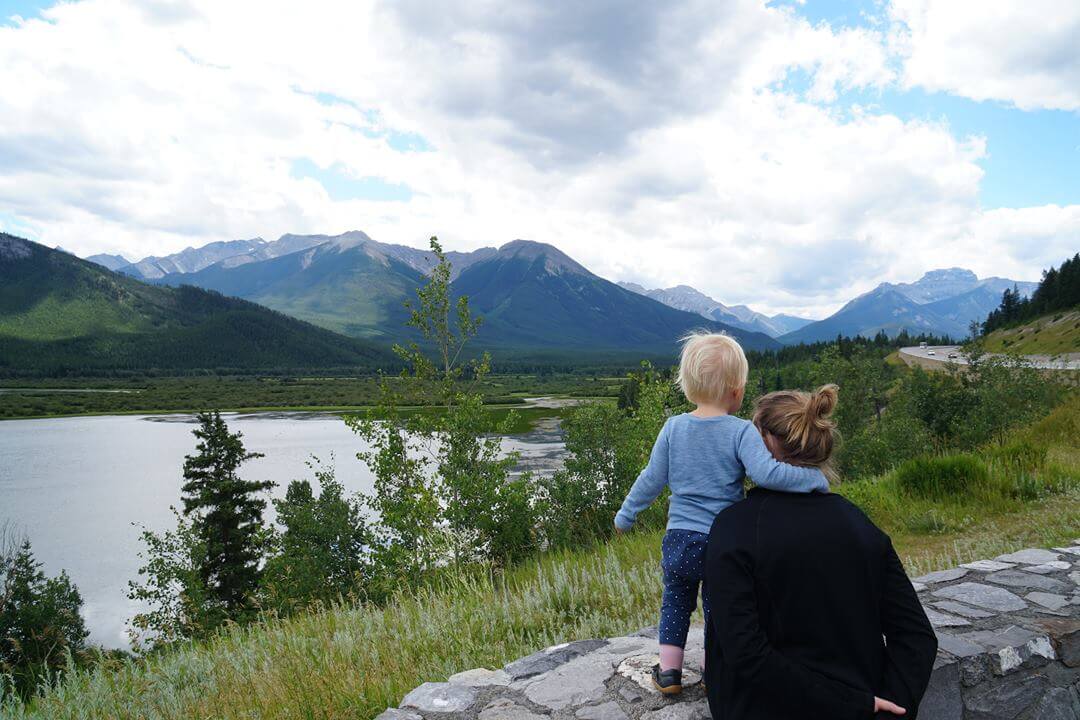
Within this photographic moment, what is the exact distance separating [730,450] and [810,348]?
5001 inches

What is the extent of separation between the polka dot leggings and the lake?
31.3 metres

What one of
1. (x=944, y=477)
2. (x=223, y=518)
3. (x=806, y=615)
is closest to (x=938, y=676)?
(x=806, y=615)

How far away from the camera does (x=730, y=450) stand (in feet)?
9.61

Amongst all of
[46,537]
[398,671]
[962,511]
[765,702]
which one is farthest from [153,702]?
[46,537]

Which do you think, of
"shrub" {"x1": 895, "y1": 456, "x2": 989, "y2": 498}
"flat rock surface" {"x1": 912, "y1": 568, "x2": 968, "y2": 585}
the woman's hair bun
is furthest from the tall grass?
the woman's hair bun

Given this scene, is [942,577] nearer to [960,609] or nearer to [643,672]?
[960,609]

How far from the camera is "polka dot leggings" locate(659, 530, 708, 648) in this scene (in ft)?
10.0

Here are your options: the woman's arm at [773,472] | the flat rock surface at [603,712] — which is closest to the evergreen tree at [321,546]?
the flat rock surface at [603,712]

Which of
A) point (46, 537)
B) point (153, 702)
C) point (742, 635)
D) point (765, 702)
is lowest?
point (46, 537)

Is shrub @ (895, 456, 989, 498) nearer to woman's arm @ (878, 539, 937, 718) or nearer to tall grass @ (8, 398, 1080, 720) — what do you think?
tall grass @ (8, 398, 1080, 720)

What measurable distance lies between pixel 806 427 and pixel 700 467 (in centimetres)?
64

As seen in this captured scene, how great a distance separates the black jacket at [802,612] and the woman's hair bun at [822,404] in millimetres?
332

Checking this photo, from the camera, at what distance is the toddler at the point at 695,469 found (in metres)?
2.99

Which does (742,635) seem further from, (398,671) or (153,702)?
(153,702)
